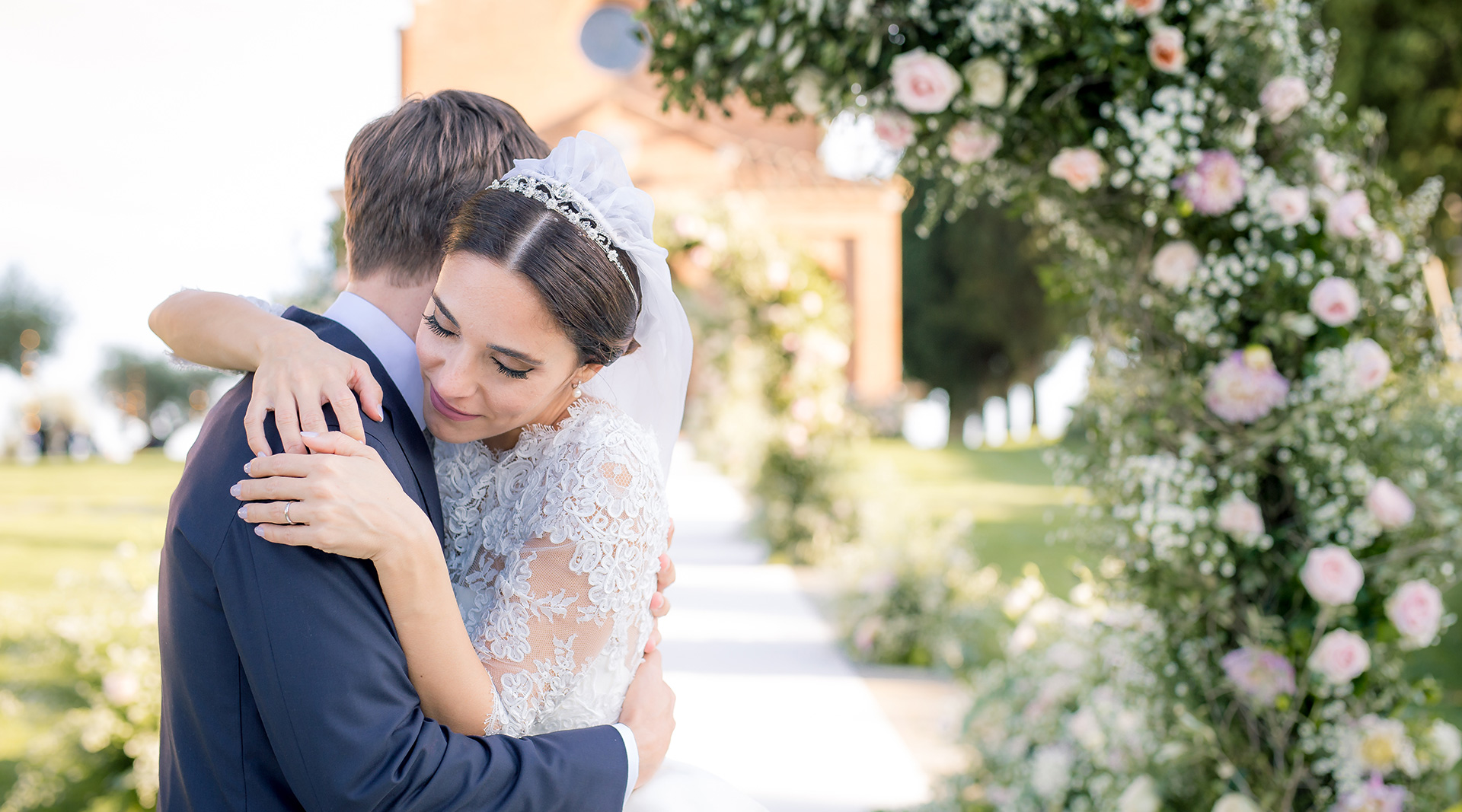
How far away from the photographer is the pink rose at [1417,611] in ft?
10.2

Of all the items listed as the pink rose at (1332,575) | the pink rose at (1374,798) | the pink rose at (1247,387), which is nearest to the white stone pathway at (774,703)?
the pink rose at (1374,798)

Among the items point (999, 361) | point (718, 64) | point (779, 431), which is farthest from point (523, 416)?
point (999, 361)

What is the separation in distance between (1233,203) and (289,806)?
3.11 meters

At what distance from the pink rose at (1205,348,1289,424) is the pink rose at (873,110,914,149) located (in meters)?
1.26

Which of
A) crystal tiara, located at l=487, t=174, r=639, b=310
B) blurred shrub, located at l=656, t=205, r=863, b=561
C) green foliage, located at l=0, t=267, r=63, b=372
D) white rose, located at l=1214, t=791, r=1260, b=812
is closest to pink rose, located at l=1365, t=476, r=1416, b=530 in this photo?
white rose, located at l=1214, t=791, r=1260, b=812

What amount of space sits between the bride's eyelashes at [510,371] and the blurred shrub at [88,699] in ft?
10.1

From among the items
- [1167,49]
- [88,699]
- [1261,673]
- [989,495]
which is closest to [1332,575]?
[1261,673]

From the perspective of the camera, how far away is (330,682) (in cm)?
125

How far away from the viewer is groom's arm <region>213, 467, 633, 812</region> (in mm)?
1256

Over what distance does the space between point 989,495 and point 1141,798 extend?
12362 millimetres

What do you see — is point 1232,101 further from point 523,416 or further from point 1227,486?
point 523,416

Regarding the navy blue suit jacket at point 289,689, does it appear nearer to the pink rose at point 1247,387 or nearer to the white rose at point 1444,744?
the pink rose at point 1247,387

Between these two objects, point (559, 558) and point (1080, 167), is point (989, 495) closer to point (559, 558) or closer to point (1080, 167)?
point (1080, 167)

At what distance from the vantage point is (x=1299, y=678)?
126 inches
